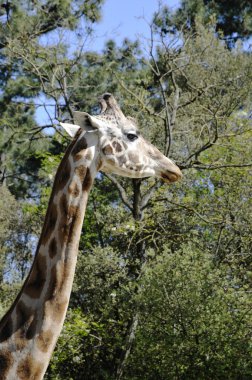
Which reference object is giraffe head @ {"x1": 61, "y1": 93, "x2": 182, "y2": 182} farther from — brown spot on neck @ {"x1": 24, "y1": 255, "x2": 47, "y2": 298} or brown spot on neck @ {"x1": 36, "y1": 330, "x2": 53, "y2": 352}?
brown spot on neck @ {"x1": 36, "y1": 330, "x2": 53, "y2": 352}

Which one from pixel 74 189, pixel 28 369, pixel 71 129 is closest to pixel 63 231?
pixel 74 189

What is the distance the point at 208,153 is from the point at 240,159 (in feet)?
3.32

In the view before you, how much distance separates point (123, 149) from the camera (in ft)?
13.2

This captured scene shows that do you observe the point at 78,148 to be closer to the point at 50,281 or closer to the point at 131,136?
the point at 131,136

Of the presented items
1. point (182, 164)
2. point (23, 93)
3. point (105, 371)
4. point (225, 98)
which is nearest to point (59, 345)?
point (105, 371)

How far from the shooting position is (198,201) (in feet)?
35.9

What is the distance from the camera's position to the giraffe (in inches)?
130

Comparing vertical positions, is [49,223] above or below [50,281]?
above

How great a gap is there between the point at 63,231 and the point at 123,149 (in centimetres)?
73

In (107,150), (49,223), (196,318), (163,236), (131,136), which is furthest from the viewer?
(163,236)

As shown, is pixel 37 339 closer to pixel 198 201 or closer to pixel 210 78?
pixel 198 201

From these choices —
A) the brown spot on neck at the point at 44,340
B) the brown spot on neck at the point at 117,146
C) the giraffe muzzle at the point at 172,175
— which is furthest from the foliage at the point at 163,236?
the brown spot on neck at the point at 44,340

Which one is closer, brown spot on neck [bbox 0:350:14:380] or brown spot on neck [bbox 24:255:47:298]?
brown spot on neck [bbox 0:350:14:380]

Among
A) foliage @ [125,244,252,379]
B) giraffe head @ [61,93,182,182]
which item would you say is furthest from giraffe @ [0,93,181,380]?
foliage @ [125,244,252,379]
